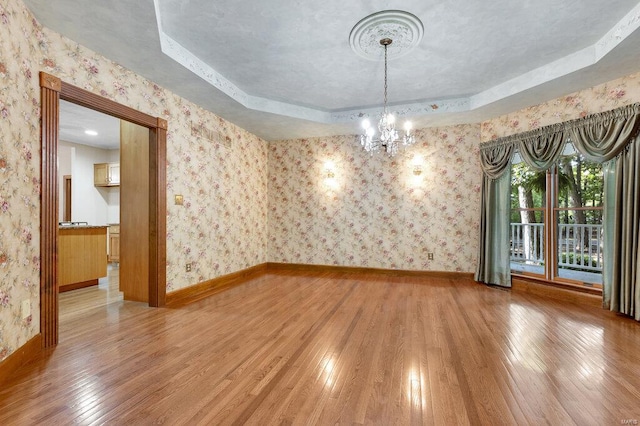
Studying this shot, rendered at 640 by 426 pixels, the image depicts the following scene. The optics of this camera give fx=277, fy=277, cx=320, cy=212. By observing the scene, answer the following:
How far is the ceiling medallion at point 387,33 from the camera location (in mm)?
2516

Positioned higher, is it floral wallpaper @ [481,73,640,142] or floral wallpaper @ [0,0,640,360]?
floral wallpaper @ [481,73,640,142]

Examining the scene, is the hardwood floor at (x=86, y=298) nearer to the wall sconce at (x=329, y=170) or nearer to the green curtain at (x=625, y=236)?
the wall sconce at (x=329, y=170)

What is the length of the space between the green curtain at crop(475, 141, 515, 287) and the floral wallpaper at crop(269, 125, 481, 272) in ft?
0.88

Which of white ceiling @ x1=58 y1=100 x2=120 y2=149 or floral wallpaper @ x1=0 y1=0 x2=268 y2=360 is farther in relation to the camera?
white ceiling @ x1=58 y1=100 x2=120 y2=149

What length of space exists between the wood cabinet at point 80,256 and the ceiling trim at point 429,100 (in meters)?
3.17

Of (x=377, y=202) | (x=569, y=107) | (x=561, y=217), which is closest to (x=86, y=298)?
(x=377, y=202)

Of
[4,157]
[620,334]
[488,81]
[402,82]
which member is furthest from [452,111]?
[4,157]

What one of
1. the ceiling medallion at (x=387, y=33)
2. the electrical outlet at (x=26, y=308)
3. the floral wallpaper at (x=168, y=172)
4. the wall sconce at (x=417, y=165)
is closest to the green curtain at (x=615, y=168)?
the wall sconce at (x=417, y=165)

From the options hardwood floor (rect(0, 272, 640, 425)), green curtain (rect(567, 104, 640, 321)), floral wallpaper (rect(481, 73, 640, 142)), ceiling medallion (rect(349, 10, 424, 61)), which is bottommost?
hardwood floor (rect(0, 272, 640, 425))

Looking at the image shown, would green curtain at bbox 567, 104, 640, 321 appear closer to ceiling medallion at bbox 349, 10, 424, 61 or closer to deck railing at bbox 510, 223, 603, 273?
deck railing at bbox 510, 223, 603, 273

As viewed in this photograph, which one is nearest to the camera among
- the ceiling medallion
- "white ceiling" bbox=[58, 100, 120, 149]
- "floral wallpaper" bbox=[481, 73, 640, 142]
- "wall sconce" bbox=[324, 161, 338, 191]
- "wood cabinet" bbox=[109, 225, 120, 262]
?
the ceiling medallion

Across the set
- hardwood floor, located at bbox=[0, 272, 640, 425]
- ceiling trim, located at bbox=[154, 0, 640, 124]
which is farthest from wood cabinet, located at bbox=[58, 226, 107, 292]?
ceiling trim, located at bbox=[154, 0, 640, 124]

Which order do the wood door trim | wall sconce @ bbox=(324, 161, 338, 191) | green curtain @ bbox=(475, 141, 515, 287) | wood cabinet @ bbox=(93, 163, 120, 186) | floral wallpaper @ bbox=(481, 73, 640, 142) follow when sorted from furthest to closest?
wood cabinet @ bbox=(93, 163, 120, 186), wall sconce @ bbox=(324, 161, 338, 191), green curtain @ bbox=(475, 141, 515, 287), floral wallpaper @ bbox=(481, 73, 640, 142), the wood door trim

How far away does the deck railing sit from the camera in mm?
4363
